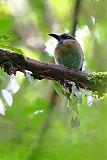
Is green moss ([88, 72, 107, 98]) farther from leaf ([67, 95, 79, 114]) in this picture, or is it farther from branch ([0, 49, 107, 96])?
leaf ([67, 95, 79, 114])

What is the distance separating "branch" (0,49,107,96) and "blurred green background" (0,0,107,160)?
0.08 metres

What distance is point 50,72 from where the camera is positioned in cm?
201

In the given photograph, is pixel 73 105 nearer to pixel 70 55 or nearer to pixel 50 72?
pixel 50 72

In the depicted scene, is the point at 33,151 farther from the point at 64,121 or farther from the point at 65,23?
the point at 65,23

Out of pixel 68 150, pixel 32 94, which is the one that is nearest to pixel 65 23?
pixel 32 94

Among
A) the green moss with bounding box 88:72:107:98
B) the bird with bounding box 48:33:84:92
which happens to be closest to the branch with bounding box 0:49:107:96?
the green moss with bounding box 88:72:107:98

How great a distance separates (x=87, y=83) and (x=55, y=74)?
163mm

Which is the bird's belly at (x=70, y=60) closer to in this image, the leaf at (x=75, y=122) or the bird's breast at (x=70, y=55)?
the bird's breast at (x=70, y=55)

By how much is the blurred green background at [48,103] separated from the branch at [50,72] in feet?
0.26

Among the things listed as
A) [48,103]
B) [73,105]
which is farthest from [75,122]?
[48,103]

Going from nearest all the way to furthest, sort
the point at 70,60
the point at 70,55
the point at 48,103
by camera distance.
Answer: the point at 70,60 → the point at 70,55 → the point at 48,103

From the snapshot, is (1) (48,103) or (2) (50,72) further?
(1) (48,103)

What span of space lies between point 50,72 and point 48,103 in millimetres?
1010

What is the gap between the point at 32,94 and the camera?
4262 mm
